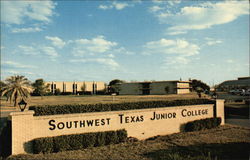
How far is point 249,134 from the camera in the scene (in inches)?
552

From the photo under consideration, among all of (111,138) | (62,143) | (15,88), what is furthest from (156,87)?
(62,143)

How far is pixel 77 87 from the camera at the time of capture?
397 ft

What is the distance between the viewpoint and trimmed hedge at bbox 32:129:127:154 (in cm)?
1009

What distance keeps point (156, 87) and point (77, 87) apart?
183ft

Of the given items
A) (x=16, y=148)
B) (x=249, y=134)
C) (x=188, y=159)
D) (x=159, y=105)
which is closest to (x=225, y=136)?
(x=249, y=134)

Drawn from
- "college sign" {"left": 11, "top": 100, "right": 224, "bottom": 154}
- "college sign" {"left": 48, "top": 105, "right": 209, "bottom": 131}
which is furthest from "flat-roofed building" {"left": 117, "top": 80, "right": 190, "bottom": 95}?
"college sign" {"left": 11, "top": 100, "right": 224, "bottom": 154}

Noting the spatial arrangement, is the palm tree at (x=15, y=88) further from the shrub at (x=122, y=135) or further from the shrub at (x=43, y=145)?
the shrub at (x=122, y=135)

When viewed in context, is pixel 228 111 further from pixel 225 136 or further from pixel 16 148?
pixel 16 148

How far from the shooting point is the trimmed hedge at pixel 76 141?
10.1 metres

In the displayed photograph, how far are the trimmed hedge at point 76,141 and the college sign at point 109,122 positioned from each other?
0.47 metres

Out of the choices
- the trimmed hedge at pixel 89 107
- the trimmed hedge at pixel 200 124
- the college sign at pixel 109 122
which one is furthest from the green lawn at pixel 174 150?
the trimmed hedge at pixel 89 107

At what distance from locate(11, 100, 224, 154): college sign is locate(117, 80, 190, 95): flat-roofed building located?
6852 centimetres

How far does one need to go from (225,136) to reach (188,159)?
22.1ft

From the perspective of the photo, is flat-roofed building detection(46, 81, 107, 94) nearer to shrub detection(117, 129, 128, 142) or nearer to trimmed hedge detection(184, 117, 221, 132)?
trimmed hedge detection(184, 117, 221, 132)
